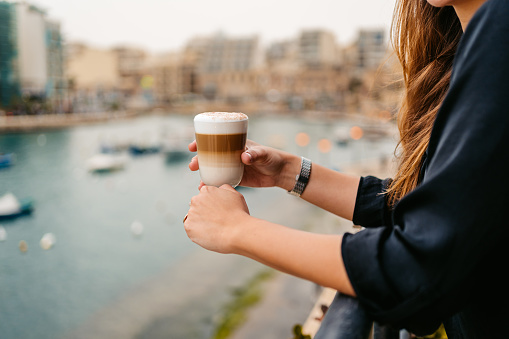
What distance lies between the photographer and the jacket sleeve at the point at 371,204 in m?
0.85

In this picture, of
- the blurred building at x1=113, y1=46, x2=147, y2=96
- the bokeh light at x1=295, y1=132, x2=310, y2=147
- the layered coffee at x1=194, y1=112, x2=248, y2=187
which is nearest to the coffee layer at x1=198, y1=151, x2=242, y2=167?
the layered coffee at x1=194, y1=112, x2=248, y2=187

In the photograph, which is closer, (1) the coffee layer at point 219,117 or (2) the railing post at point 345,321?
(2) the railing post at point 345,321

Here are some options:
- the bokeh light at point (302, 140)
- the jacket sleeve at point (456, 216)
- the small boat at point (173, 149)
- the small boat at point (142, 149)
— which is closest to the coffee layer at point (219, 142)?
the jacket sleeve at point (456, 216)

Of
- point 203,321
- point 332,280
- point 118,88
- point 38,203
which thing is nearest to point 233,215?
point 332,280

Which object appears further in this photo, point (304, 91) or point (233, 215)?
point (304, 91)

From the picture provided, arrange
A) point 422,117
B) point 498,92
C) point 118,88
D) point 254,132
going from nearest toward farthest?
1. point 498,92
2. point 422,117
3. point 254,132
4. point 118,88

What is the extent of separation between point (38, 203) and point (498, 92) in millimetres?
20888

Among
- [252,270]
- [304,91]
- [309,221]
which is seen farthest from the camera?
[304,91]

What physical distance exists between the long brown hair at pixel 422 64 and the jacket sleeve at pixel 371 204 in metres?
0.03

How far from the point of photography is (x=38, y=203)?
1889 centimetres

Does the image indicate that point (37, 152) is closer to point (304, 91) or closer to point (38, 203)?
point (38, 203)

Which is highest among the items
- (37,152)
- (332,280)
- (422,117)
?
(422,117)

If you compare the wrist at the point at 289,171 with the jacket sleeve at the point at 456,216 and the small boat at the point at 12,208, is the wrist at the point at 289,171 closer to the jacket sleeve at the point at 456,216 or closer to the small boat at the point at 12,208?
the jacket sleeve at the point at 456,216

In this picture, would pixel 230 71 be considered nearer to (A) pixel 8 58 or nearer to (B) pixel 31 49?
(B) pixel 31 49
